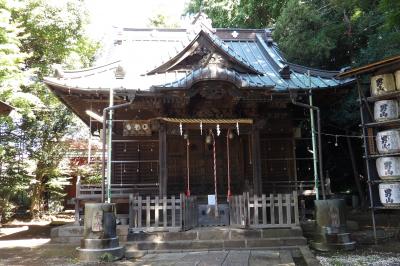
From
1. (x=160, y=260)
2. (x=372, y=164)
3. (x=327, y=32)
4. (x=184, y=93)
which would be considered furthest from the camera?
(x=327, y=32)

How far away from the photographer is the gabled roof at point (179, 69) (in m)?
10.8

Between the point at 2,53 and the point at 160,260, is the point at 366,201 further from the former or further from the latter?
the point at 2,53

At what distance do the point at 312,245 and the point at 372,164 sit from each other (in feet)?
8.40

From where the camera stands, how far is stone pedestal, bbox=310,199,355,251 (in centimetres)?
922

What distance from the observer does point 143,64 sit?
45.4 ft

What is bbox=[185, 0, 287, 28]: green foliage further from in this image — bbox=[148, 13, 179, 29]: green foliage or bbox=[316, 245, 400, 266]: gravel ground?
bbox=[316, 245, 400, 266]: gravel ground

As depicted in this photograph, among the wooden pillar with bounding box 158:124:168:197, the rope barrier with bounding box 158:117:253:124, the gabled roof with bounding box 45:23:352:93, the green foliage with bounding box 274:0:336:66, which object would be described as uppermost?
the green foliage with bounding box 274:0:336:66

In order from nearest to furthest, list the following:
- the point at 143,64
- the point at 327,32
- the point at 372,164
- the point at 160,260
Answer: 1. the point at 160,260
2. the point at 372,164
3. the point at 143,64
4. the point at 327,32

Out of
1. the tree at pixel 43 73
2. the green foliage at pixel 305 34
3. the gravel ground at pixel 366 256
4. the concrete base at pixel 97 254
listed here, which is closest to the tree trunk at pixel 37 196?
the tree at pixel 43 73

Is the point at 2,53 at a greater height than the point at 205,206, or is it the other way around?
the point at 2,53

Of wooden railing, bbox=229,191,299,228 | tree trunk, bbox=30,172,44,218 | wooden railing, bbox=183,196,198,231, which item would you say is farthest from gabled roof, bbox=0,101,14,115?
tree trunk, bbox=30,172,44,218

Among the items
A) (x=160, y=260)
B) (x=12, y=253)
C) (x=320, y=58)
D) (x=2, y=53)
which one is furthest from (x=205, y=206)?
(x=320, y=58)

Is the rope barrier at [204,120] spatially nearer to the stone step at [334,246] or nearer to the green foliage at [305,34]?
the stone step at [334,246]

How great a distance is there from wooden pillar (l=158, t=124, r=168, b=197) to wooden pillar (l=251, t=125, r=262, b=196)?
2.79 metres
